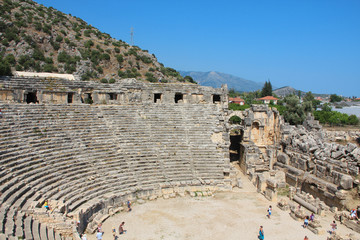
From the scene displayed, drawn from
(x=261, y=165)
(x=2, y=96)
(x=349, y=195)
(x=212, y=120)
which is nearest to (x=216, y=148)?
(x=212, y=120)

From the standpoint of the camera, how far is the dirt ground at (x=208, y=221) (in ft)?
40.1

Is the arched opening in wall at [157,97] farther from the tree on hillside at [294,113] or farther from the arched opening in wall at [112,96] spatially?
the tree on hillside at [294,113]

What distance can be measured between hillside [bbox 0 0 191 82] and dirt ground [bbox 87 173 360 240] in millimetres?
28156

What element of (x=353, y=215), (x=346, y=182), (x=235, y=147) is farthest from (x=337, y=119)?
(x=353, y=215)

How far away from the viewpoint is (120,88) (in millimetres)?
21703

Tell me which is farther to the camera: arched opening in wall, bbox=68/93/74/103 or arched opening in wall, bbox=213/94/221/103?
arched opening in wall, bbox=213/94/221/103

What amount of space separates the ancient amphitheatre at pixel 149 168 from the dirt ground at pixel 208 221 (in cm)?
5

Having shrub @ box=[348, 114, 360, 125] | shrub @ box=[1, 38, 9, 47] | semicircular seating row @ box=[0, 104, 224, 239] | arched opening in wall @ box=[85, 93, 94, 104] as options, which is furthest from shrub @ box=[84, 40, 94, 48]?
shrub @ box=[348, 114, 360, 125]

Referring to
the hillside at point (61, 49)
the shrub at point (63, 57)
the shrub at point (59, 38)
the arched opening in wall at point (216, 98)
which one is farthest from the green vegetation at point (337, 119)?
the shrub at point (59, 38)

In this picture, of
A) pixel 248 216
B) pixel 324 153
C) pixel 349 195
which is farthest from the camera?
pixel 324 153

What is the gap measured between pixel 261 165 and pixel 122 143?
10748mm

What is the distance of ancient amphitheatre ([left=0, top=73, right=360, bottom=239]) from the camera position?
12258 millimetres

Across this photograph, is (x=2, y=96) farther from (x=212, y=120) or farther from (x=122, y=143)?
(x=212, y=120)

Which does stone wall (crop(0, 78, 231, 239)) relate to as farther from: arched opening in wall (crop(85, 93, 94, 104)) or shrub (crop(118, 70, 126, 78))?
shrub (crop(118, 70, 126, 78))
